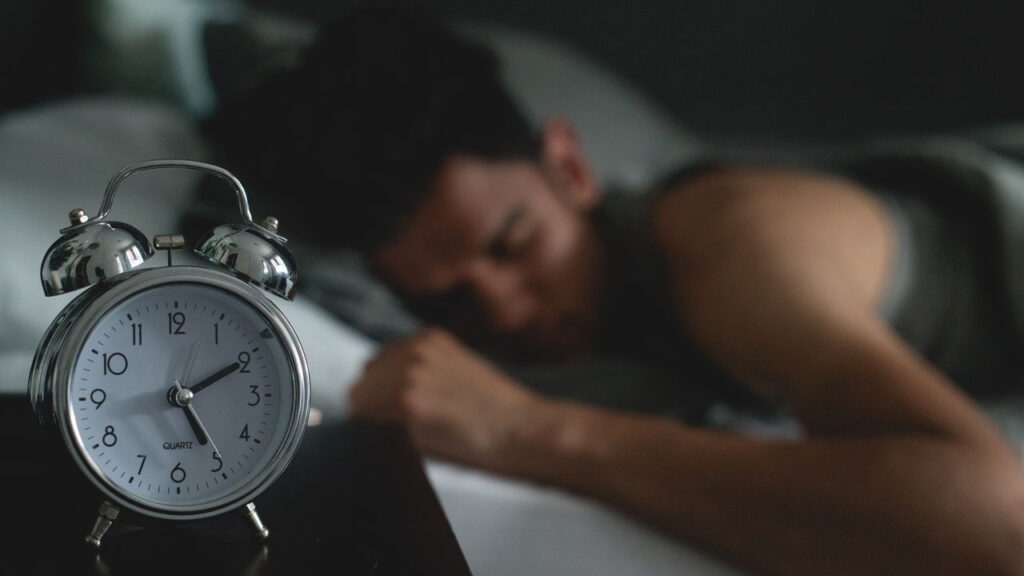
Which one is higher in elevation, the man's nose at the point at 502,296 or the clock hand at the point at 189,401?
the clock hand at the point at 189,401

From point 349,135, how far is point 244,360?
0.68 meters

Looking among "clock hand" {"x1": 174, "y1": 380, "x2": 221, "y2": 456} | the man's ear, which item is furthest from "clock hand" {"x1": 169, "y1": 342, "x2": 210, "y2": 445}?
the man's ear

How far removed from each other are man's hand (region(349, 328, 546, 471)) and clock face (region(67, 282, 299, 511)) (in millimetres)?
335

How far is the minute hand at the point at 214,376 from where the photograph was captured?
0.45m

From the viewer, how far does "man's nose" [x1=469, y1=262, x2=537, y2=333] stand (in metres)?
1.10

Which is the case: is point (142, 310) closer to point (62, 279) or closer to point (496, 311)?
point (62, 279)

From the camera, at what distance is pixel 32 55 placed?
1229mm

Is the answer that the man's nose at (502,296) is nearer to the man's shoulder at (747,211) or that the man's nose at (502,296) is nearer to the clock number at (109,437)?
the man's shoulder at (747,211)

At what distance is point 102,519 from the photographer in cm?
43

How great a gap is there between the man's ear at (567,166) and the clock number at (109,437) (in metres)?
0.92

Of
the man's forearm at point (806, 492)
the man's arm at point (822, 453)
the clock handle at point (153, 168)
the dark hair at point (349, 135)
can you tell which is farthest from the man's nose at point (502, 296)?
the clock handle at point (153, 168)

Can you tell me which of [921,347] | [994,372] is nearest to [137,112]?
[921,347]

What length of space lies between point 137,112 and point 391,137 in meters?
0.31

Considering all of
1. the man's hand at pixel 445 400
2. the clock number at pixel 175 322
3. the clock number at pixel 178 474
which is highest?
the clock number at pixel 175 322
